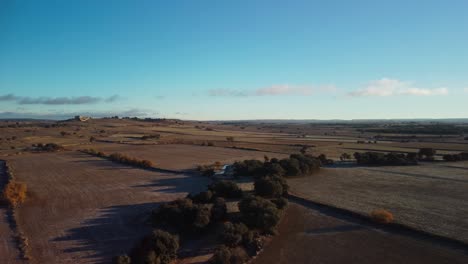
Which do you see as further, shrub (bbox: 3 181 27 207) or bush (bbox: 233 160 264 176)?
bush (bbox: 233 160 264 176)

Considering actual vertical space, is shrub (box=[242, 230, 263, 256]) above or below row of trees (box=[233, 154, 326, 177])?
below

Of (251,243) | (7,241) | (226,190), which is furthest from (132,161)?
(251,243)

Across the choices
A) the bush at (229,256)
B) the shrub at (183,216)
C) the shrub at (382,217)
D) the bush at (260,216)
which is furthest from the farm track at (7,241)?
the shrub at (382,217)

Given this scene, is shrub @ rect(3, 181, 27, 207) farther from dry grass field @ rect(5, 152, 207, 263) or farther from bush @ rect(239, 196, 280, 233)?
bush @ rect(239, 196, 280, 233)

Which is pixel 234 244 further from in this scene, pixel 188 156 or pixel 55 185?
pixel 188 156

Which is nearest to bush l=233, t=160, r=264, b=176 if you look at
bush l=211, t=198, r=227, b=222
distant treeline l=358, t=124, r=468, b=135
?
bush l=211, t=198, r=227, b=222
